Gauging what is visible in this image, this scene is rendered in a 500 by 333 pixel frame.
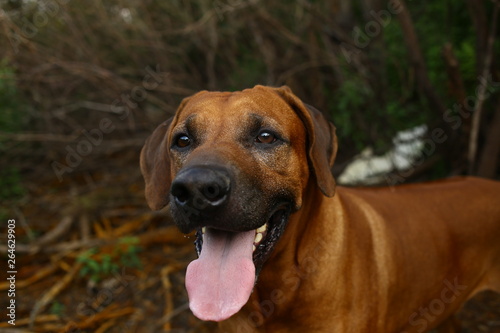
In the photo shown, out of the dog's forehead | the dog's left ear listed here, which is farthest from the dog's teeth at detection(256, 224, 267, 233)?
the dog's forehead

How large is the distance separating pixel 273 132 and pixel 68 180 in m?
5.35

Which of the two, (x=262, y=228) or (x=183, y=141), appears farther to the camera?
(x=183, y=141)

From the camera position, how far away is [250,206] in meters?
2.06

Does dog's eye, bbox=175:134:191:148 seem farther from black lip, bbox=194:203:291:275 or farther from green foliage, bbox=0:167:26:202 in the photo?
green foliage, bbox=0:167:26:202

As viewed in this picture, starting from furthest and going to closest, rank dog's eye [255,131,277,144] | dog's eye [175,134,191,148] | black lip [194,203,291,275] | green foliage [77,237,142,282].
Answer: green foliage [77,237,142,282]
dog's eye [175,134,191,148]
dog's eye [255,131,277,144]
black lip [194,203,291,275]

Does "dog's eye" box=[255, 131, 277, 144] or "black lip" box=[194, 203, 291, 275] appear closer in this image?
"black lip" box=[194, 203, 291, 275]

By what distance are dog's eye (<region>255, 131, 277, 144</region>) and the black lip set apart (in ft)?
1.12

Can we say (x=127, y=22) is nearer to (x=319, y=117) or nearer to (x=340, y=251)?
(x=319, y=117)

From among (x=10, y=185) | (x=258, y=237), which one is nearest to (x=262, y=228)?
(x=258, y=237)

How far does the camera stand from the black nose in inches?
75.1

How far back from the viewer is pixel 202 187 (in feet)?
6.27

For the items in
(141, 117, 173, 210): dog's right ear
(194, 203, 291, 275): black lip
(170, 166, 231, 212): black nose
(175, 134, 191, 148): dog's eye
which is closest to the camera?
(170, 166, 231, 212): black nose

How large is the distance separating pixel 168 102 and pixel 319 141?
3.59 metres

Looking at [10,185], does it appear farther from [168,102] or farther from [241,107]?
[241,107]
